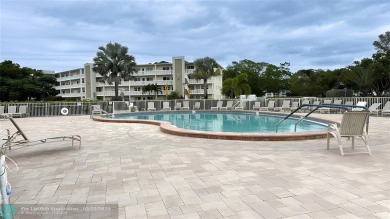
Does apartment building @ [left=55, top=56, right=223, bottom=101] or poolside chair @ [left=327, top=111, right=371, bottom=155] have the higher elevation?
apartment building @ [left=55, top=56, right=223, bottom=101]

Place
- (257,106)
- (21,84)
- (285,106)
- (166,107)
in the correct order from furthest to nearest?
(21,84)
(166,107)
(257,106)
(285,106)

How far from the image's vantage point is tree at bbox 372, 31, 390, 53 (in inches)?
1444

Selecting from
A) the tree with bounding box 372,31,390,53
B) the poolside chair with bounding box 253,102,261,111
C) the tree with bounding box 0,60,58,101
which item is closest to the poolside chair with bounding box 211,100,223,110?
the poolside chair with bounding box 253,102,261,111

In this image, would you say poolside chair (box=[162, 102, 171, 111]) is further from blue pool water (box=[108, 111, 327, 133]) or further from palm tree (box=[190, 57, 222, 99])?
palm tree (box=[190, 57, 222, 99])

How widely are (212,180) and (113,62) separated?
28717 mm

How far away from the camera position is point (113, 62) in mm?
29875

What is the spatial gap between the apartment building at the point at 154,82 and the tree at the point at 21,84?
8777 mm

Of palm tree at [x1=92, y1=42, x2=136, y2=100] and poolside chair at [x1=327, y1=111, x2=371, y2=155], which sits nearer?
poolside chair at [x1=327, y1=111, x2=371, y2=155]

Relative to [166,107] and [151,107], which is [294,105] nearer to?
[166,107]

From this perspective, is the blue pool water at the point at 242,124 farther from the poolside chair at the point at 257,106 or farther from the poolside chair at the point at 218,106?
the poolside chair at the point at 218,106

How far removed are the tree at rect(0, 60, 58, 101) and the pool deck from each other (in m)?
43.4

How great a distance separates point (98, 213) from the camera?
258 centimetres

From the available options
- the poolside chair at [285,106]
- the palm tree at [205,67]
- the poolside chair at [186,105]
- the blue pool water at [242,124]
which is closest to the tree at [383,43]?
the palm tree at [205,67]

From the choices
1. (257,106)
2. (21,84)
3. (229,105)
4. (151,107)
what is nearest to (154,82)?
(21,84)
